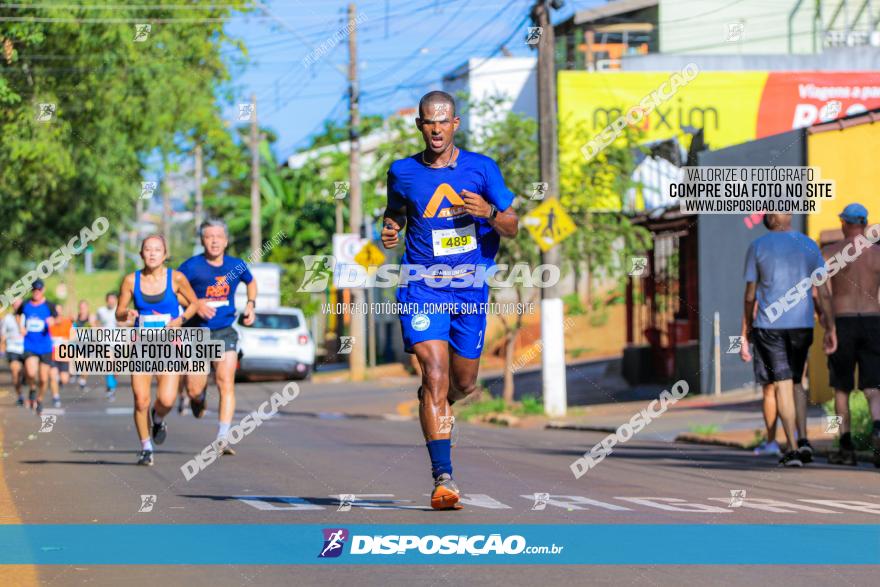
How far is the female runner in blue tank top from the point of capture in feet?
39.9

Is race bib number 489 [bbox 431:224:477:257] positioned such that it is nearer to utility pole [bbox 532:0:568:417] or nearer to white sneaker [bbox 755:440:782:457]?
white sneaker [bbox 755:440:782:457]

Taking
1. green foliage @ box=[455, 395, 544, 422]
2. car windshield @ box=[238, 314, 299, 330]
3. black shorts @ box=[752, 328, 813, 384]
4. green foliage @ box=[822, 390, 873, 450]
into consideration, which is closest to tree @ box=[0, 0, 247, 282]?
car windshield @ box=[238, 314, 299, 330]

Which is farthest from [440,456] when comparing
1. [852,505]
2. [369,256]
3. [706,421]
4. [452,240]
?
[369,256]

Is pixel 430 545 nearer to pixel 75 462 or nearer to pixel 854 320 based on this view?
pixel 75 462

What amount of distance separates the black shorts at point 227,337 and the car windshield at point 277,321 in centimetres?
2083

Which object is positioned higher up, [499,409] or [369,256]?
[369,256]

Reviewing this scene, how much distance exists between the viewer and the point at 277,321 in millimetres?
34281

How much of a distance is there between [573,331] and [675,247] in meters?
12.3

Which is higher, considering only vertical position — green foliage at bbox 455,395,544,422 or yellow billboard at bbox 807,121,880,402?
yellow billboard at bbox 807,121,880,402

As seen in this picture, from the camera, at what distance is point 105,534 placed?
767 cm

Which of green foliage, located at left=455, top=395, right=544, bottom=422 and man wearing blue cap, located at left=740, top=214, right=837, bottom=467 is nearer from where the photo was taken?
man wearing blue cap, located at left=740, top=214, right=837, bottom=467

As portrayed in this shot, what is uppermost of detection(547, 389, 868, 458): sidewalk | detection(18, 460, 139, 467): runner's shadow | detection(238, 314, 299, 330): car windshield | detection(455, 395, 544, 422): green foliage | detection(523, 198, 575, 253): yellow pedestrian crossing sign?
detection(523, 198, 575, 253): yellow pedestrian crossing sign

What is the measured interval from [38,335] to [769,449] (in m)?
11.7

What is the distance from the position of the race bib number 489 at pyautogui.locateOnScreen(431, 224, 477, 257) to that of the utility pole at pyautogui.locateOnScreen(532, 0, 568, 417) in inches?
505
